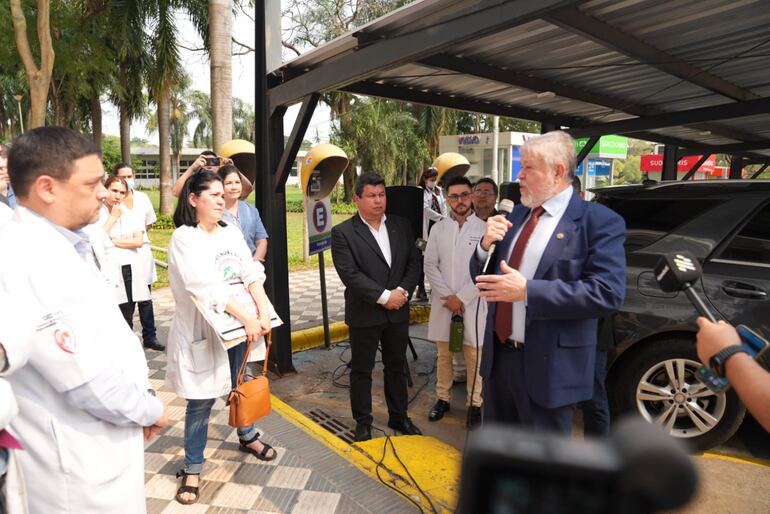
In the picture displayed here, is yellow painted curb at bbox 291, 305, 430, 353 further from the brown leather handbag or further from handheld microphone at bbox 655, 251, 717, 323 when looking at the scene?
handheld microphone at bbox 655, 251, 717, 323

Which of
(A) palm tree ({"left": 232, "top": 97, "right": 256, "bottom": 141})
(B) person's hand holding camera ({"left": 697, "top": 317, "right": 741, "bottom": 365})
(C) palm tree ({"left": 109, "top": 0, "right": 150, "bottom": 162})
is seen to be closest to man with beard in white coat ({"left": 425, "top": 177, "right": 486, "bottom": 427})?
(B) person's hand holding camera ({"left": 697, "top": 317, "right": 741, "bottom": 365})

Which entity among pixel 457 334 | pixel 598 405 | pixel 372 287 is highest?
pixel 372 287

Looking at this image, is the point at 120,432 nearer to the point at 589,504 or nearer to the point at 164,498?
the point at 164,498

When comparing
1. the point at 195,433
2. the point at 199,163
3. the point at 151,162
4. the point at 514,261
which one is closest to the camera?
the point at 514,261

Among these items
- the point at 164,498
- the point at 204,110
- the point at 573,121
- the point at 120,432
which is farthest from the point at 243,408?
the point at 204,110

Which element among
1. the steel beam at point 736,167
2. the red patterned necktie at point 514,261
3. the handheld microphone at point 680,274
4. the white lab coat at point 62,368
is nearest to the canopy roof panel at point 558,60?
the red patterned necktie at point 514,261

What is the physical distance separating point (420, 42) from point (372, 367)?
7.18 ft

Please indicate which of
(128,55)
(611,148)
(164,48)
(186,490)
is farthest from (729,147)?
(611,148)

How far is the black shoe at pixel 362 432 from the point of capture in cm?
377

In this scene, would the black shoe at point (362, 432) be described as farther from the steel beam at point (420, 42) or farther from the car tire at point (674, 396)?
the steel beam at point (420, 42)

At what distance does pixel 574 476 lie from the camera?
1.43 ft

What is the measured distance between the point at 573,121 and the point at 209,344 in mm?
5821

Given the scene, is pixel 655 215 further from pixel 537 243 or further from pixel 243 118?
pixel 243 118

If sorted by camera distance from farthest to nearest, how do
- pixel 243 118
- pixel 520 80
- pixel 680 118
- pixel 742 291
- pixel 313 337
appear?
1. pixel 243 118
2. pixel 313 337
3. pixel 680 118
4. pixel 520 80
5. pixel 742 291
